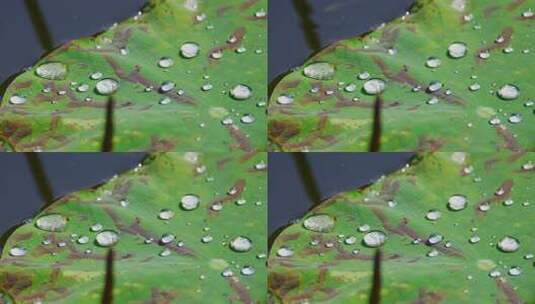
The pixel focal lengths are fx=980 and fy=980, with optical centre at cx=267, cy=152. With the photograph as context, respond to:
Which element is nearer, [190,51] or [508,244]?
[508,244]

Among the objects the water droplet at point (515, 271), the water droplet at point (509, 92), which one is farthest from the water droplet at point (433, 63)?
the water droplet at point (515, 271)

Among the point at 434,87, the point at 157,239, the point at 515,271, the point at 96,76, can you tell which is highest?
the point at 96,76

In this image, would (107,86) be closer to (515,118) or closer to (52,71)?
(52,71)

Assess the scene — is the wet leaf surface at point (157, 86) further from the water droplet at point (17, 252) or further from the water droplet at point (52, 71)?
the water droplet at point (17, 252)

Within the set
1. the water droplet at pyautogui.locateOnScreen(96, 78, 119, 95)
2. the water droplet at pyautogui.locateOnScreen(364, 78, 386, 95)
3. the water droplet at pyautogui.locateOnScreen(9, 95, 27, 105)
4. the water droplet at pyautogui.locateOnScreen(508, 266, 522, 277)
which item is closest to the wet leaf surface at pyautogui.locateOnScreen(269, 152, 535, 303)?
the water droplet at pyautogui.locateOnScreen(508, 266, 522, 277)

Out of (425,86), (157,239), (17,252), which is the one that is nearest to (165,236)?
(157,239)

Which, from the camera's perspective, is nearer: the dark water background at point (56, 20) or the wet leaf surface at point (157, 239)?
the wet leaf surface at point (157, 239)
